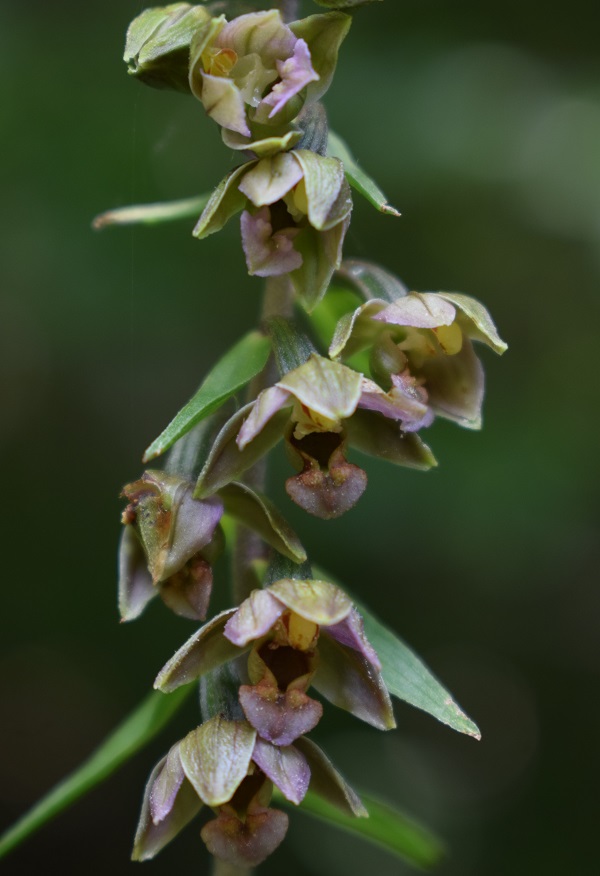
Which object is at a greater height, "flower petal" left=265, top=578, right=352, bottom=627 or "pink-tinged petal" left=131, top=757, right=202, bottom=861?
"flower petal" left=265, top=578, right=352, bottom=627

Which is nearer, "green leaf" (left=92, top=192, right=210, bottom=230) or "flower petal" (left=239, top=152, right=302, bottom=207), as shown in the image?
"flower petal" (left=239, top=152, right=302, bottom=207)

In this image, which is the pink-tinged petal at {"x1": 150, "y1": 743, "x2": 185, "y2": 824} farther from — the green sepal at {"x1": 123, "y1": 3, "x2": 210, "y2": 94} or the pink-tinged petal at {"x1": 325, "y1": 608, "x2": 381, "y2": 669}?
the green sepal at {"x1": 123, "y1": 3, "x2": 210, "y2": 94}

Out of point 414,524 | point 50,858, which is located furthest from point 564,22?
point 50,858

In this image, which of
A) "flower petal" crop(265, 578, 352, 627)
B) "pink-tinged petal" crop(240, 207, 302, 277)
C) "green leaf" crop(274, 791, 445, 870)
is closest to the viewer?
"flower petal" crop(265, 578, 352, 627)

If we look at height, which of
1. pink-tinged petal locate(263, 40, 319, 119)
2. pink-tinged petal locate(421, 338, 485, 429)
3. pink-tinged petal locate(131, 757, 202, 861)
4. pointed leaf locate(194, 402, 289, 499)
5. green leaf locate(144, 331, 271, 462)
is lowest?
pink-tinged petal locate(131, 757, 202, 861)

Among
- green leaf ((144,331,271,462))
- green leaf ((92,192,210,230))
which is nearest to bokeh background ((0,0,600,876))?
green leaf ((92,192,210,230))
